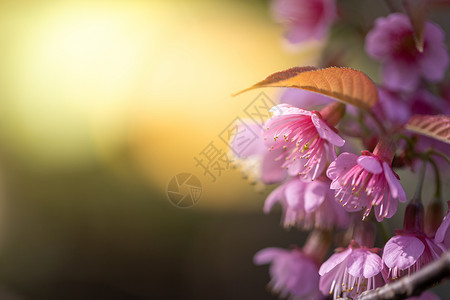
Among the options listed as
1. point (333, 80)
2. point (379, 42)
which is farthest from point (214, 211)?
point (333, 80)

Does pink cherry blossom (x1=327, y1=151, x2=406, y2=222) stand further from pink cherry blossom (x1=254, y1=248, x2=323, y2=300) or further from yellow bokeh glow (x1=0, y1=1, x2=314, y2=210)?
yellow bokeh glow (x1=0, y1=1, x2=314, y2=210)

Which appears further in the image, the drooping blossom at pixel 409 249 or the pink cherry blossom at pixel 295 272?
the pink cherry blossom at pixel 295 272

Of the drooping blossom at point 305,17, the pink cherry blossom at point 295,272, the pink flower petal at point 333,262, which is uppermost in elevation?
the drooping blossom at point 305,17

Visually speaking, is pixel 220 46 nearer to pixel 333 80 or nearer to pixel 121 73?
pixel 121 73

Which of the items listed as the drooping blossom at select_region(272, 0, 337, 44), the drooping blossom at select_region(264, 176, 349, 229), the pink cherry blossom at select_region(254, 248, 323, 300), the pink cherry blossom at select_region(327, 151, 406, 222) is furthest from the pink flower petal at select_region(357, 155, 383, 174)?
the drooping blossom at select_region(272, 0, 337, 44)

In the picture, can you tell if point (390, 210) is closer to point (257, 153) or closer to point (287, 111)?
point (287, 111)

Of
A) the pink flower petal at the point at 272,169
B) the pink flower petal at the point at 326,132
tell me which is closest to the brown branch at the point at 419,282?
the pink flower petal at the point at 326,132

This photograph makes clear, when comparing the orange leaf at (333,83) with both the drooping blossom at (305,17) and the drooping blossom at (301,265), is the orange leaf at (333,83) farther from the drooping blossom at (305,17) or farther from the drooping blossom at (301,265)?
the drooping blossom at (305,17)
